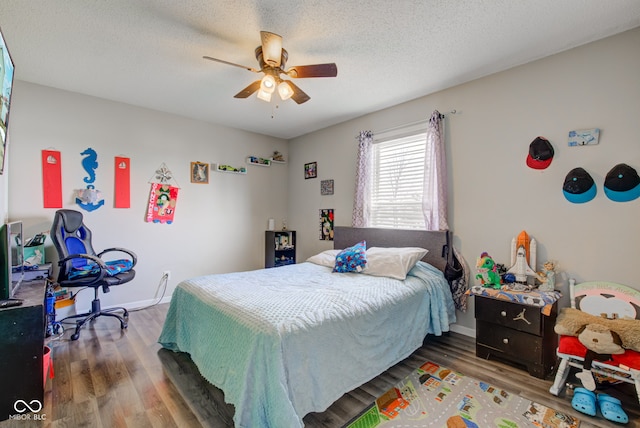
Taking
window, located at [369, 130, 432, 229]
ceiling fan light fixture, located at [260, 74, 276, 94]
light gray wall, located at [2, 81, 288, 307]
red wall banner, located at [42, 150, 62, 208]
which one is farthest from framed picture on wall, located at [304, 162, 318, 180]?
red wall banner, located at [42, 150, 62, 208]

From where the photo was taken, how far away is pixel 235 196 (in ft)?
14.9

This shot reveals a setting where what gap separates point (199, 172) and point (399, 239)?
9.56ft

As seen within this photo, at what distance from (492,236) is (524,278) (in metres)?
0.47

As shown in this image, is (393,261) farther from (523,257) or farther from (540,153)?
(540,153)

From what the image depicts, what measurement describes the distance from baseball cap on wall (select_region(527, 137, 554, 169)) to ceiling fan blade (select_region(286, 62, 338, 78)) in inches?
70.7

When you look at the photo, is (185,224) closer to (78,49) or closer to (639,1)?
(78,49)

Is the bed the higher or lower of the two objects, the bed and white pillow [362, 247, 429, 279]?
the lower

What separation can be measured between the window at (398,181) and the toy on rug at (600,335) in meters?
1.54

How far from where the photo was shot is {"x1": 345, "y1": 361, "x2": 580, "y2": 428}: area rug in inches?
66.4

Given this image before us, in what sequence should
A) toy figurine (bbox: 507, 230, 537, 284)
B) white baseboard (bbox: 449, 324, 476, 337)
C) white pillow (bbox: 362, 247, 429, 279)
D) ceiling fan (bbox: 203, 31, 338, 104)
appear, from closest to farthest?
ceiling fan (bbox: 203, 31, 338, 104) < toy figurine (bbox: 507, 230, 537, 284) < white pillow (bbox: 362, 247, 429, 279) < white baseboard (bbox: 449, 324, 476, 337)

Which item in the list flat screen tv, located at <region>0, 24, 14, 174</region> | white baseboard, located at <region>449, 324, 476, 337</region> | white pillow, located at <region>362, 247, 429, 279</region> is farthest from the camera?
white baseboard, located at <region>449, 324, 476, 337</region>

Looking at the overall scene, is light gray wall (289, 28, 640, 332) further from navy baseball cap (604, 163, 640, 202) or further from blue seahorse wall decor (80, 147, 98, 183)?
blue seahorse wall decor (80, 147, 98, 183)

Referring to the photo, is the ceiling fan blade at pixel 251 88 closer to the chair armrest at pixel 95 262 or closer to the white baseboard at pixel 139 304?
the chair armrest at pixel 95 262

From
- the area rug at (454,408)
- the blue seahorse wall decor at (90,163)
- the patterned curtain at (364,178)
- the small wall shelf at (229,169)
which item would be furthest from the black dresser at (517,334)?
the blue seahorse wall decor at (90,163)
